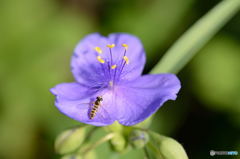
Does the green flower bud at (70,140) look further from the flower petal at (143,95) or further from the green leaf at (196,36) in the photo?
the green leaf at (196,36)

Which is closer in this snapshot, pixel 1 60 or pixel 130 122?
pixel 130 122

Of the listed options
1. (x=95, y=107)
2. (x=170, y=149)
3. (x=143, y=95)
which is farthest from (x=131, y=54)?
(x=170, y=149)

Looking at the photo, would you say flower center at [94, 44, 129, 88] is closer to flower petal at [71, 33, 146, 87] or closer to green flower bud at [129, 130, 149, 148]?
flower petal at [71, 33, 146, 87]

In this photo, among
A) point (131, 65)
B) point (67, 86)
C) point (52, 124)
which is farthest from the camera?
point (52, 124)

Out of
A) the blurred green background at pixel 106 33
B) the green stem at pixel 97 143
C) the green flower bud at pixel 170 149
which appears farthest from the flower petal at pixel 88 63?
the blurred green background at pixel 106 33

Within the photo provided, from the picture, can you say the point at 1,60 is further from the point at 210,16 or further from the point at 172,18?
the point at 210,16

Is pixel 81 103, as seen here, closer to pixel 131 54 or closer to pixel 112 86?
pixel 112 86

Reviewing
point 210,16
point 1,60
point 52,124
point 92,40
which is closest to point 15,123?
point 52,124
